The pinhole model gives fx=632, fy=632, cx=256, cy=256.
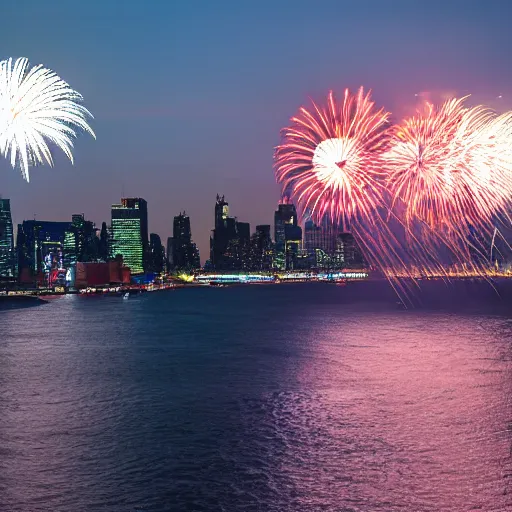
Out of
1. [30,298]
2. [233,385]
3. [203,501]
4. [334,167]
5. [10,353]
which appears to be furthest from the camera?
[30,298]

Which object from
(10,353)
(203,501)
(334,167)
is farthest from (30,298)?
(203,501)

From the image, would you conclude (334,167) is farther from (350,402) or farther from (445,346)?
(445,346)

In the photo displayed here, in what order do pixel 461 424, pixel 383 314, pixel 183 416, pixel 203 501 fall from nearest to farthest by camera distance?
pixel 203 501 → pixel 461 424 → pixel 183 416 → pixel 383 314

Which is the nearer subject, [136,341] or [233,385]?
[233,385]

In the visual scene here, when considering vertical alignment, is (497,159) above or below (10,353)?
above

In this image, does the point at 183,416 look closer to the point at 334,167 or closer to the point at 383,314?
the point at 334,167

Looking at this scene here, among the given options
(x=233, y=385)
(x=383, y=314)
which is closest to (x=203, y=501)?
(x=233, y=385)
